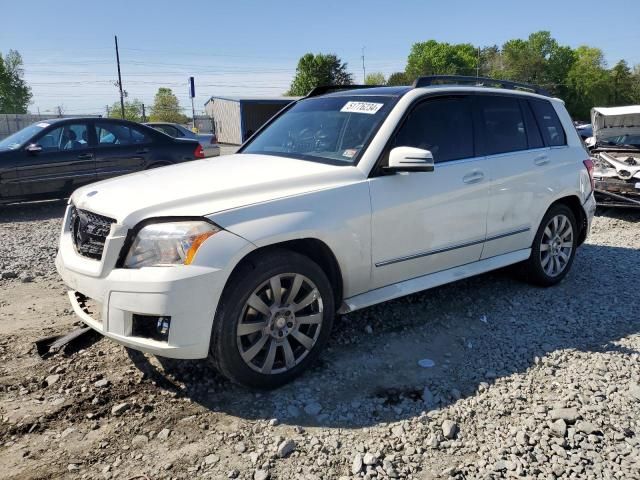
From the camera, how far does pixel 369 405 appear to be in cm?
301

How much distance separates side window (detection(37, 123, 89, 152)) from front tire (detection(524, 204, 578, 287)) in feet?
24.9

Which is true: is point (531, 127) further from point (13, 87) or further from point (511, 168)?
point (13, 87)

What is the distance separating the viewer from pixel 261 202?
298 cm

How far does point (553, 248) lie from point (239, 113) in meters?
44.3

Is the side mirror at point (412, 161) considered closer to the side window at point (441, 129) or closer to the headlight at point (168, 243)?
the side window at point (441, 129)

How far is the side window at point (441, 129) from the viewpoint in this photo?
12.5 feet

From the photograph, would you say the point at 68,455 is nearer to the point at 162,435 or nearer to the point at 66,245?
the point at 162,435

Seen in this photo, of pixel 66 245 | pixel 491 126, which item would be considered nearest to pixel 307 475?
pixel 66 245

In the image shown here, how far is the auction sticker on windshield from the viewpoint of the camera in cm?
385

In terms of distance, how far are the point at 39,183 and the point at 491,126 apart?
740cm

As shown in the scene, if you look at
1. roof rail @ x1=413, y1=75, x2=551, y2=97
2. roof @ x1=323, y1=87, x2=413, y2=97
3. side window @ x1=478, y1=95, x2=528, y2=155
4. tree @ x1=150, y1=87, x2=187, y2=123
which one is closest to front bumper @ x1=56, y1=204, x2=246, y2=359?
roof @ x1=323, y1=87, x2=413, y2=97

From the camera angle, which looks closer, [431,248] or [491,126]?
[431,248]

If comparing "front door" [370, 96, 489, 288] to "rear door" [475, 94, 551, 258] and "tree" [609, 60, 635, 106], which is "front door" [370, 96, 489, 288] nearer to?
"rear door" [475, 94, 551, 258]

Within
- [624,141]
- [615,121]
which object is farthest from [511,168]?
[615,121]
